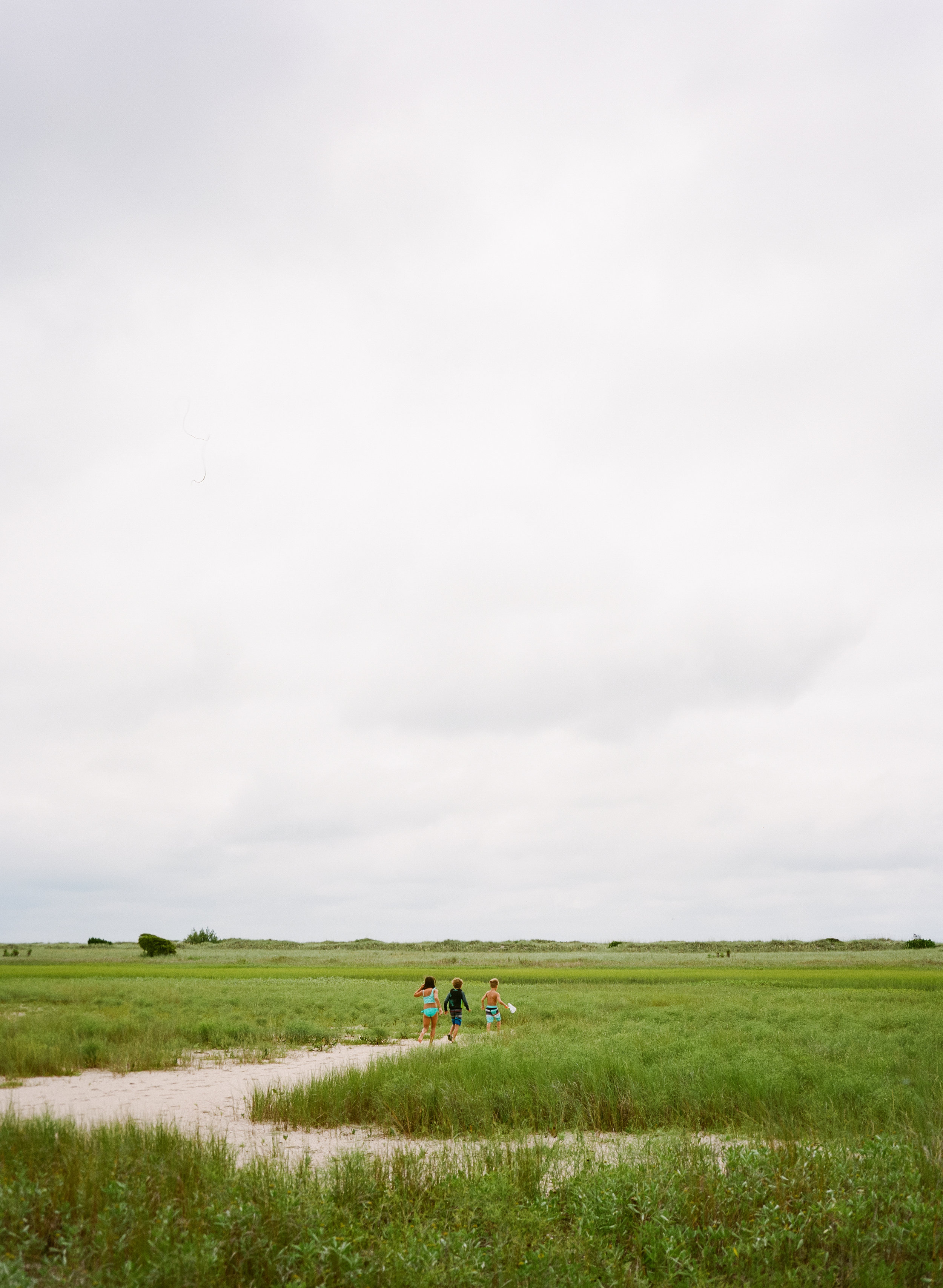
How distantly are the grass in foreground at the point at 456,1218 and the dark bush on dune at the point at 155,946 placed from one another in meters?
84.7

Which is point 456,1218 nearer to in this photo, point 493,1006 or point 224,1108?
point 224,1108

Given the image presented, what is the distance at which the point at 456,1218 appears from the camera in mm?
7023

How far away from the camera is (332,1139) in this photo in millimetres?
11586

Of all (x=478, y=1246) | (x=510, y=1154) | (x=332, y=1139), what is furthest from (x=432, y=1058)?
(x=478, y=1246)

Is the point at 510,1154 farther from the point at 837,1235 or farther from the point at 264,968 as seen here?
the point at 264,968

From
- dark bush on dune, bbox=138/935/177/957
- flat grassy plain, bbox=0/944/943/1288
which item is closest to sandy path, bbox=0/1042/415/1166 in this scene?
flat grassy plain, bbox=0/944/943/1288

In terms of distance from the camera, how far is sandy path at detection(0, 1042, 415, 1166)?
10828mm

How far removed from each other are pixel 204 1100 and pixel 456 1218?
903 centimetres

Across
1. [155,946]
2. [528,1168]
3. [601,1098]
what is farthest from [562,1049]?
[155,946]

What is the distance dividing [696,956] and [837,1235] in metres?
96.3

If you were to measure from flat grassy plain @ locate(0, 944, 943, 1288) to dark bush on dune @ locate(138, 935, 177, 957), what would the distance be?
64276mm

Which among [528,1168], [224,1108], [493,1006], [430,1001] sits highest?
[528,1168]

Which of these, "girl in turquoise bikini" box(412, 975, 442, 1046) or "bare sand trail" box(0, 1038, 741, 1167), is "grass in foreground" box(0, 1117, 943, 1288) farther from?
"girl in turquoise bikini" box(412, 975, 442, 1046)

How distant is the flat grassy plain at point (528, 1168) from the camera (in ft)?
20.6
